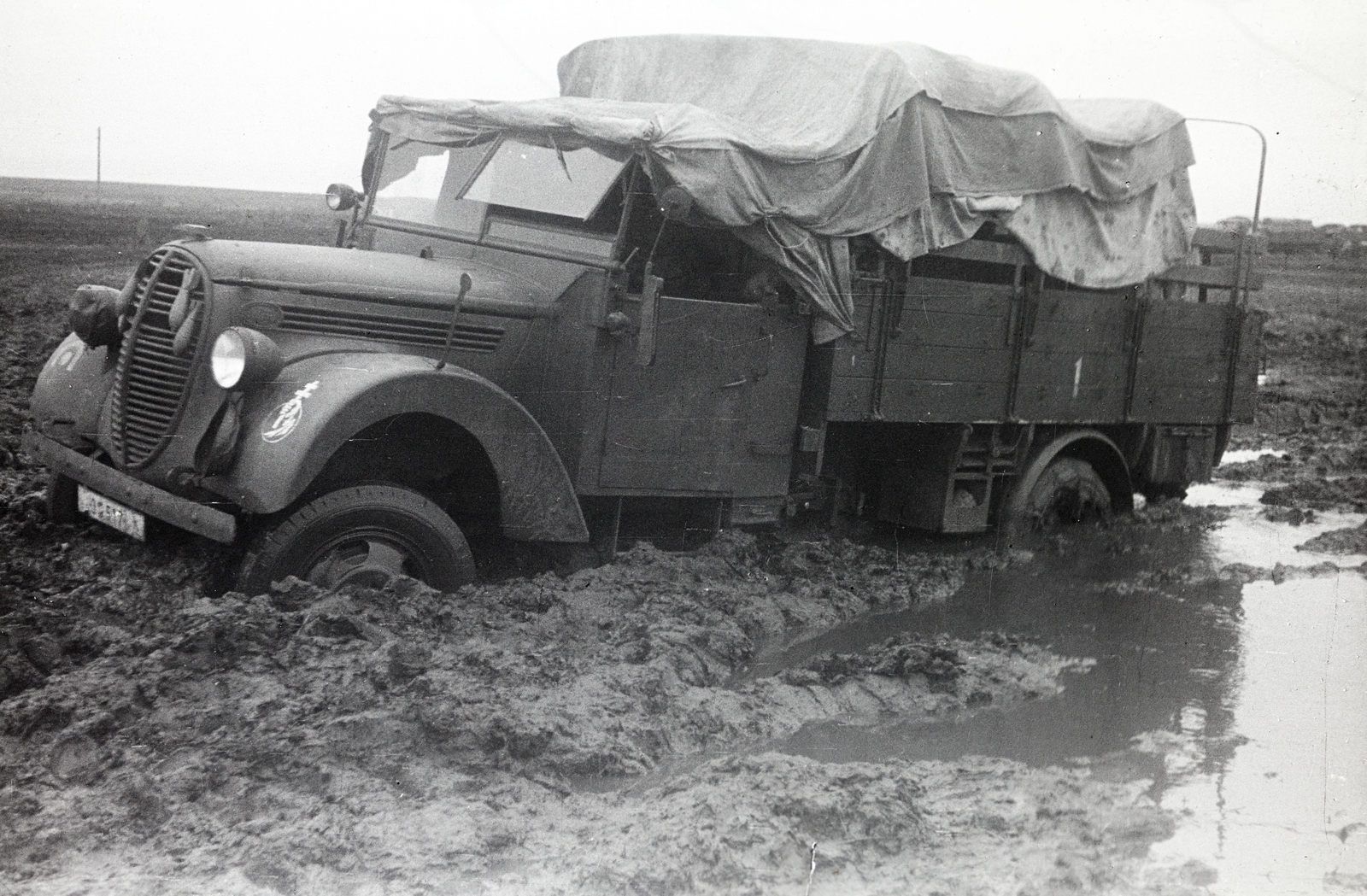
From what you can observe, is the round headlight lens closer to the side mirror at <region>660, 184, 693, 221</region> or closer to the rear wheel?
the side mirror at <region>660, 184, 693, 221</region>

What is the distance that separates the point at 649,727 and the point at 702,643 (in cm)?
90

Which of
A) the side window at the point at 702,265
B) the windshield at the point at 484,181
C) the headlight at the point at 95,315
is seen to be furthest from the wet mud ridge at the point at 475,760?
the windshield at the point at 484,181

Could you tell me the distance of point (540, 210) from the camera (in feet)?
18.2

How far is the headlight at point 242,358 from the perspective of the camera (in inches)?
173

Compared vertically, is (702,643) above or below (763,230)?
below

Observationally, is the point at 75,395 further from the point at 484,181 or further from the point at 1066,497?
the point at 1066,497

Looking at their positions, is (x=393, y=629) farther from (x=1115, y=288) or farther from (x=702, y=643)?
(x=1115, y=288)

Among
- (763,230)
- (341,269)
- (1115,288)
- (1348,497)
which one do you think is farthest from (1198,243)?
(341,269)

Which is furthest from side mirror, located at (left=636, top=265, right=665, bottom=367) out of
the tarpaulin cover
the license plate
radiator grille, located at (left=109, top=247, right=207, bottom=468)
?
the license plate

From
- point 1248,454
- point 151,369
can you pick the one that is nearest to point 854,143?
point 151,369

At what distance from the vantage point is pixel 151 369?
481 cm

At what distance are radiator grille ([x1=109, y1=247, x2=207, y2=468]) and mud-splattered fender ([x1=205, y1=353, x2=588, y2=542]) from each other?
42 cm

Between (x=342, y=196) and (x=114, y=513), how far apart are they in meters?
2.25

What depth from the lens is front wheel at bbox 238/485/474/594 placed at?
448 cm
